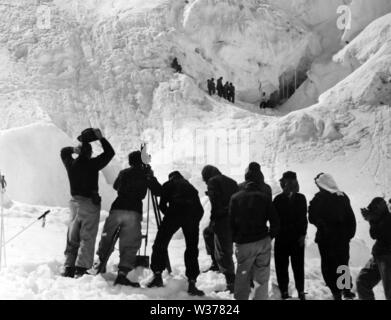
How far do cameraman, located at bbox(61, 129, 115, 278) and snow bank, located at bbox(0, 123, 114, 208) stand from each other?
6199 mm

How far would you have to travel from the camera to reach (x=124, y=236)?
19.9 ft

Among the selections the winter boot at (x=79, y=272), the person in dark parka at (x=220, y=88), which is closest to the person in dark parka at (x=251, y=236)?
the winter boot at (x=79, y=272)

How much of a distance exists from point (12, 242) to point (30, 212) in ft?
6.22

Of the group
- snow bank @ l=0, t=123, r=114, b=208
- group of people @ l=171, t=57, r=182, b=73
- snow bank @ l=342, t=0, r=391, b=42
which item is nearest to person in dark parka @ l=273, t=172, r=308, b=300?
snow bank @ l=0, t=123, r=114, b=208

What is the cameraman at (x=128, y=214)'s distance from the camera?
604 cm

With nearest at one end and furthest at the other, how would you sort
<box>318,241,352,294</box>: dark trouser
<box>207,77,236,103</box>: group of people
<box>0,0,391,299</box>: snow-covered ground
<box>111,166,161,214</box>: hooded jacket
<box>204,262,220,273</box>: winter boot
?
<box>111,166,161,214</box>: hooded jacket, <box>318,241,352,294</box>: dark trouser, <box>204,262,220,273</box>: winter boot, <box>0,0,391,299</box>: snow-covered ground, <box>207,77,236,103</box>: group of people

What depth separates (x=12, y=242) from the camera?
858 cm

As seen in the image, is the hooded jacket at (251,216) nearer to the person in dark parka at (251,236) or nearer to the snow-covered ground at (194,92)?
the person in dark parka at (251,236)

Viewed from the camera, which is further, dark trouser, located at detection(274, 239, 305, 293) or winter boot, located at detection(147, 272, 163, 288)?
dark trouser, located at detection(274, 239, 305, 293)

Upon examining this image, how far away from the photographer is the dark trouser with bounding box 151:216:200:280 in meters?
6.08

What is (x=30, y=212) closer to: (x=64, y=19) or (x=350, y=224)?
(x=350, y=224)

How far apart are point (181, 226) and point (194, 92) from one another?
45.1ft

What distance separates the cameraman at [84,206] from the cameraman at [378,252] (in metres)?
2.76

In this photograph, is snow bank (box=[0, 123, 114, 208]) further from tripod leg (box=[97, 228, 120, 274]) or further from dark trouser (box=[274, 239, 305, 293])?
dark trouser (box=[274, 239, 305, 293])
